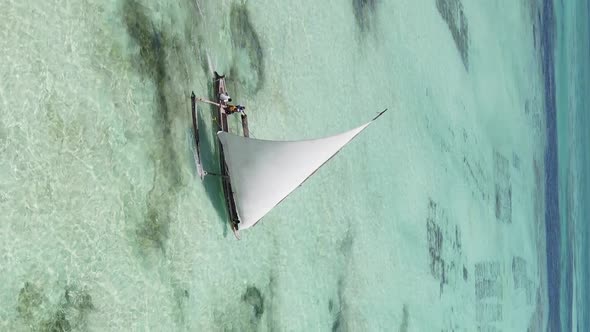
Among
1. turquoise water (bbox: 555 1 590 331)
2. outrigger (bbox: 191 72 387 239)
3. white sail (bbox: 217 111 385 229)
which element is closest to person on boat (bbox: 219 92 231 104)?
outrigger (bbox: 191 72 387 239)

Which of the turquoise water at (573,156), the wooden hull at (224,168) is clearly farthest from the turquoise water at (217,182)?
the turquoise water at (573,156)

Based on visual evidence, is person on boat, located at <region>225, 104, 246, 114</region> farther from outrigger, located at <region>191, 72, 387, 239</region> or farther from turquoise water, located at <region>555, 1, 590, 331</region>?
turquoise water, located at <region>555, 1, 590, 331</region>

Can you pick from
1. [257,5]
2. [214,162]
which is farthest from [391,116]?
[214,162]

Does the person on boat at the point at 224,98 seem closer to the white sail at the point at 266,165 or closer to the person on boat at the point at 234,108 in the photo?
the person on boat at the point at 234,108

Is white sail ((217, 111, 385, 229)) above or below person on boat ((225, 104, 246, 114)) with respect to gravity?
below

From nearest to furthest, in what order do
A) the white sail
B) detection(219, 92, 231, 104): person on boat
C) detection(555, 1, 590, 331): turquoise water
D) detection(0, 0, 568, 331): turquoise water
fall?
detection(0, 0, 568, 331): turquoise water, the white sail, detection(219, 92, 231, 104): person on boat, detection(555, 1, 590, 331): turquoise water

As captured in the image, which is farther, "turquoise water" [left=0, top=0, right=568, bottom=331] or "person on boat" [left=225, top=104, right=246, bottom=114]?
"person on boat" [left=225, top=104, right=246, bottom=114]

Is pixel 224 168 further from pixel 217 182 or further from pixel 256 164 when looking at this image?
pixel 256 164

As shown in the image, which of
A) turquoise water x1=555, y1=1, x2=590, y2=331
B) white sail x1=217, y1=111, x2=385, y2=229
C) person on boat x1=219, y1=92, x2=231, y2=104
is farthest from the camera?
turquoise water x1=555, y1=1, x2=590, y2=331
